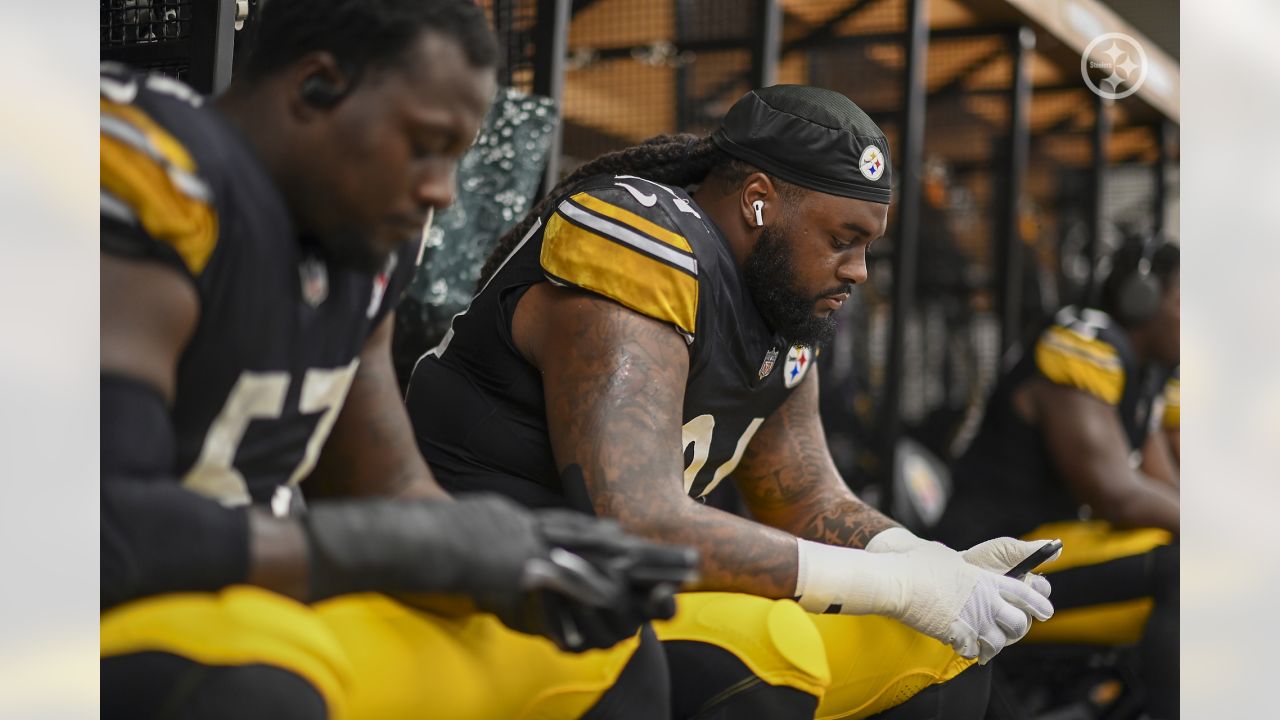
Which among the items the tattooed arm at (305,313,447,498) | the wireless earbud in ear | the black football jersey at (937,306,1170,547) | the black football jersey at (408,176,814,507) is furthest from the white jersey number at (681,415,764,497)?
the black football jersey at (937,306,1170,547)

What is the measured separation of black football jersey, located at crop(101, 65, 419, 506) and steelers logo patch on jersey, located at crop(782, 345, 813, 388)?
75 cm

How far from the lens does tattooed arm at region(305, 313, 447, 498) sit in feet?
4.53

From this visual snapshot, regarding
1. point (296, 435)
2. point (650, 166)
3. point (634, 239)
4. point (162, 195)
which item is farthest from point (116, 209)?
point (650, 166)

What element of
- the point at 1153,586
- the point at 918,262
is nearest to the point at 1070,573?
the point at 1153,586

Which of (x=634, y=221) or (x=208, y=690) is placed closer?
(x=208, y=690)

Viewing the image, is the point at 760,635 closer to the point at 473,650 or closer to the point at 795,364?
the point at 473,650

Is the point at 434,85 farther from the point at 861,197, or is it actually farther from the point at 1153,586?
the point at 1153,586

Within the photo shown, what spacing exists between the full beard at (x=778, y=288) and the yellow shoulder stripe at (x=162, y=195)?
86cm

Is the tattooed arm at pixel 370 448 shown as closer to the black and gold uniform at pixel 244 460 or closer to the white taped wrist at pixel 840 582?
the black and gold uniform at pixel 244 460

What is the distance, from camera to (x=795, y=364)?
194 cm

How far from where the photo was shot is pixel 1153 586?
9.65 feet

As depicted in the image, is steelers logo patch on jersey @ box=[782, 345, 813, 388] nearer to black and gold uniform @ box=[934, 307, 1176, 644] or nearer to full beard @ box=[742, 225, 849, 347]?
full beard @ box=[742, 225, 849, 347]

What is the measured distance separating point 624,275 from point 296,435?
0.47 metres
